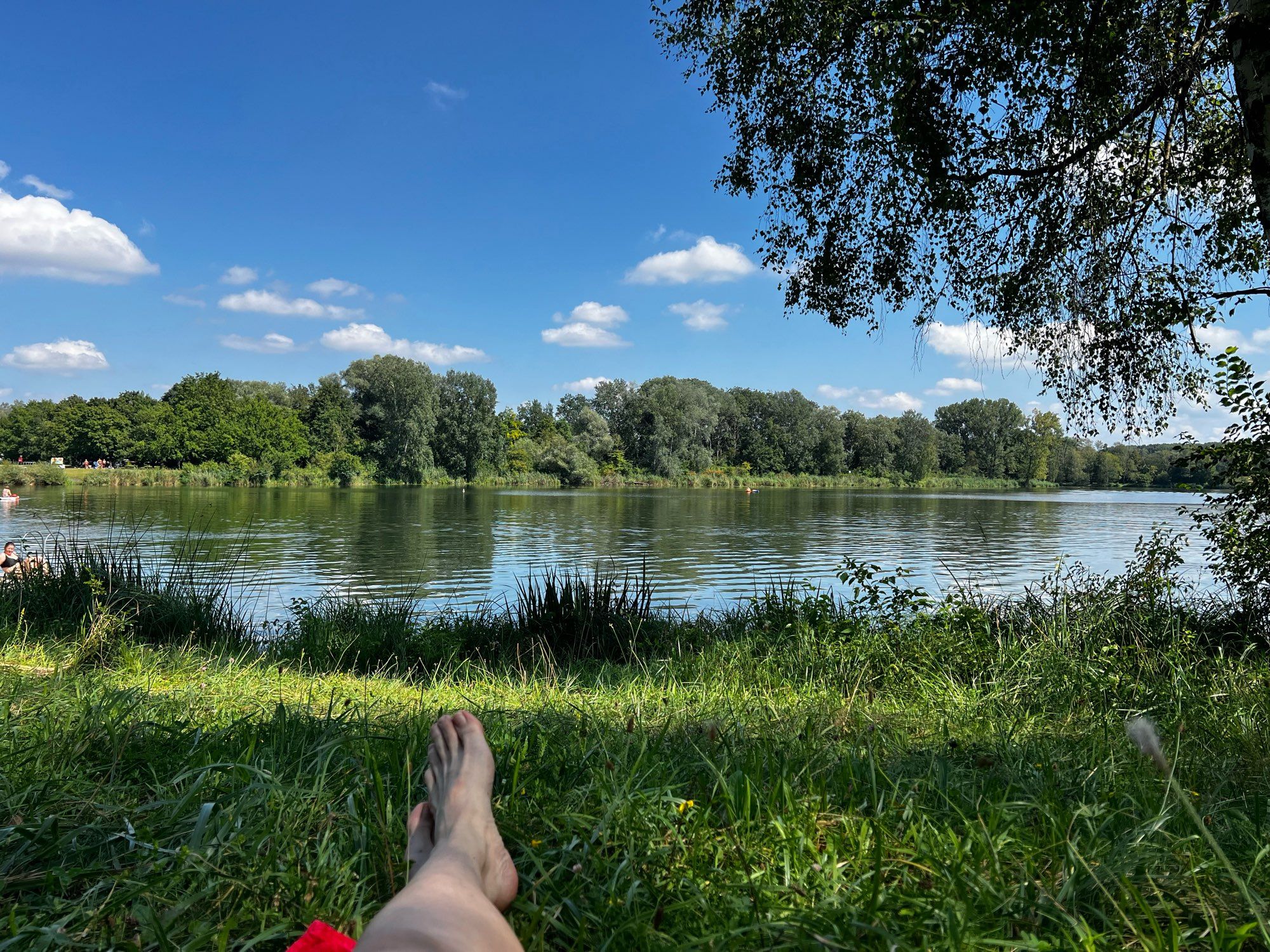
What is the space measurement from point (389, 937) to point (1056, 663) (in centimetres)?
433

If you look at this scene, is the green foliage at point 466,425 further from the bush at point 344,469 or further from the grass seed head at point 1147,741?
the grass seed head at point 1147,741

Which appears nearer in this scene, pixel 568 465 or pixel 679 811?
pixel 679 811

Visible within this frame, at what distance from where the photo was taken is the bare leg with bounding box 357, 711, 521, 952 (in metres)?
1.08

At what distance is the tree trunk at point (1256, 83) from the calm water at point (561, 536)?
3.24 meters

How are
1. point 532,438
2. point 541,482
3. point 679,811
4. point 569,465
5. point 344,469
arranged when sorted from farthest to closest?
point 532,438 → point 541,482 → point 569,465 → point 344,469 → point 679,811

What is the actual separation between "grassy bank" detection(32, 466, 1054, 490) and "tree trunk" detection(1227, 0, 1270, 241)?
56.7 meters

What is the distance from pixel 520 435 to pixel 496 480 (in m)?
16.1

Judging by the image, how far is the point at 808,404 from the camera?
85.3 meters

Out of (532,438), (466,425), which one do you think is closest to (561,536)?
(466,425)

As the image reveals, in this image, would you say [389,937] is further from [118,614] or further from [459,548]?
[459,548]

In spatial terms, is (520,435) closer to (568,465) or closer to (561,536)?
(568,465)

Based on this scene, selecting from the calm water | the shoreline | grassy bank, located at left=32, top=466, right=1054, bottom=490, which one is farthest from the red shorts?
the shoreline

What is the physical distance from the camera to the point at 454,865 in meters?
1.36

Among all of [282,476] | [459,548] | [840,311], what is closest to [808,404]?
[282,476]
